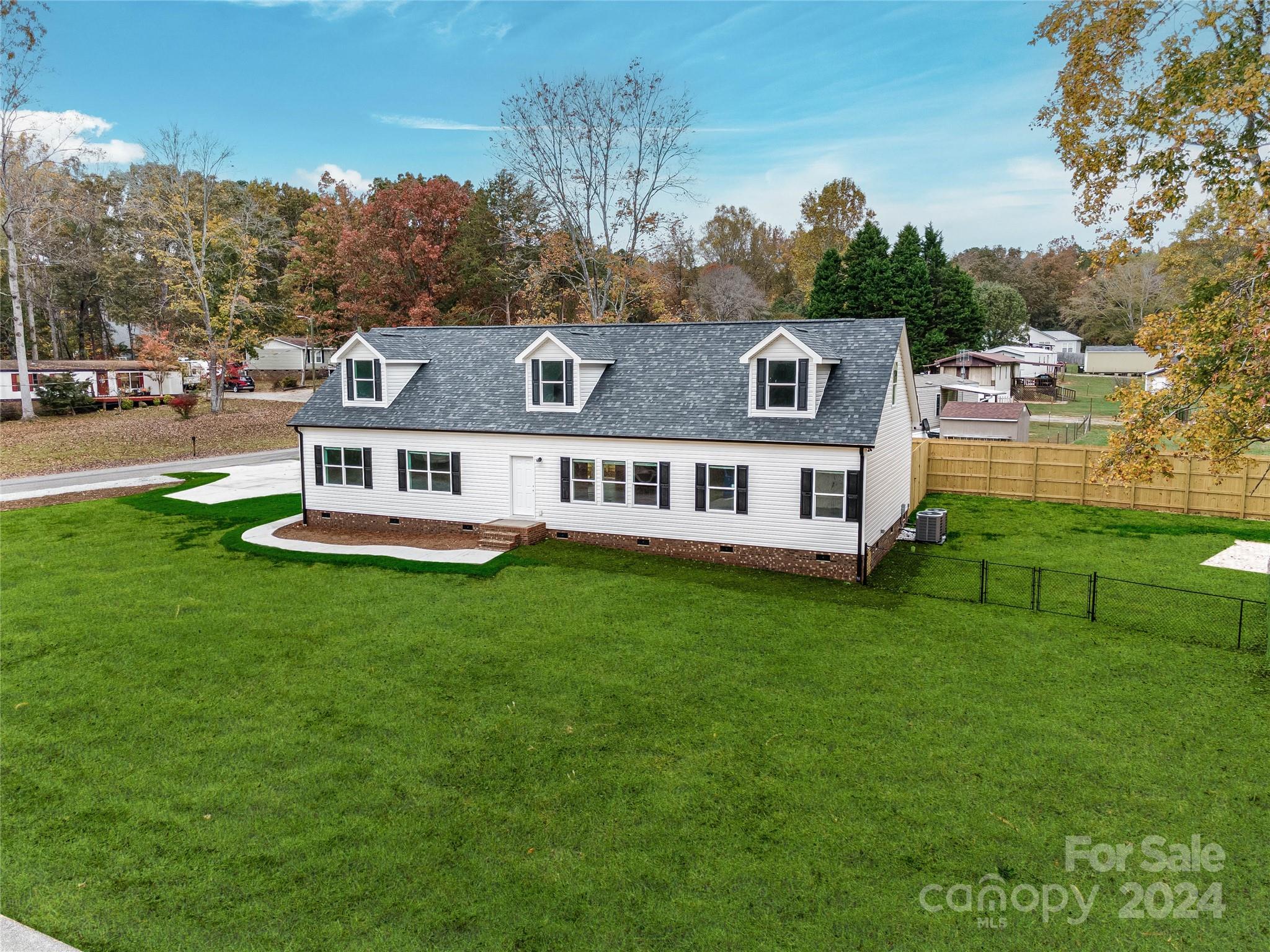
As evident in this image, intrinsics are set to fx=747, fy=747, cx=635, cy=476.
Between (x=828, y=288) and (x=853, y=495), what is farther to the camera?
(x=828, y=288)

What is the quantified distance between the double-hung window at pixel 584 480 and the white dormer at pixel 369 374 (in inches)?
256

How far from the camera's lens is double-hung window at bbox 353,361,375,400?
73.2 ft

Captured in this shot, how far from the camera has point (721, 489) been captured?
720 inches

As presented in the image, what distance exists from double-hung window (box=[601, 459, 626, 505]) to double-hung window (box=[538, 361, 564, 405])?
2.41 metres

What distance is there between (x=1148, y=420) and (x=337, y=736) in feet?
47.9

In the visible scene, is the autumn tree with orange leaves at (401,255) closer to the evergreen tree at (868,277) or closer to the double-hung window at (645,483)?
the evergreen tree at (868,277)

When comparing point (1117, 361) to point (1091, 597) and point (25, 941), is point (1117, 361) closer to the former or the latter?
point (1091, 597)

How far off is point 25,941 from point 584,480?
14233 millimetres

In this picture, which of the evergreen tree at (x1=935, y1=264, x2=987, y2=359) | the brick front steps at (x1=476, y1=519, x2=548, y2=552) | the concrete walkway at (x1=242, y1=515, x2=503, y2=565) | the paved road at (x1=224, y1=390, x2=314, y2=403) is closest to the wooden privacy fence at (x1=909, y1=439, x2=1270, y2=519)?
the brick front steps at (x1=476, y1=519, x2=548, y2=552)

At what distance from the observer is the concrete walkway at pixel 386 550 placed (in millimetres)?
18750

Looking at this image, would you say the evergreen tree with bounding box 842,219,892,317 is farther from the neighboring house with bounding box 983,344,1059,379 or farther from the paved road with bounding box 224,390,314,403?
the paved road with bounding box 224,390,314,403

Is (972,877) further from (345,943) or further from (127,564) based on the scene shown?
(127,564)

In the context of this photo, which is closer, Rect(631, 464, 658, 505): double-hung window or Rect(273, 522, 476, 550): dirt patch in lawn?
Rect(631, 464, 658, 505): double-hung window

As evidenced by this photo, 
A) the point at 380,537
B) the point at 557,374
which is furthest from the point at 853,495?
the point at 380,537
